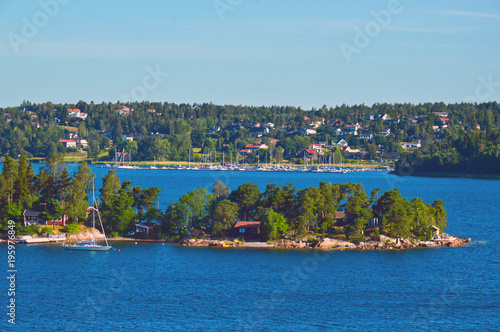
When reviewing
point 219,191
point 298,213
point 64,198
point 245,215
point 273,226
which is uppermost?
point 219,191

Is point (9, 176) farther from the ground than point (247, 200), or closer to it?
farther from the ground

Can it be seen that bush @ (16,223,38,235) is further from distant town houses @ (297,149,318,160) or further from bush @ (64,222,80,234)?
distant town houses @ (297,149,318,160)

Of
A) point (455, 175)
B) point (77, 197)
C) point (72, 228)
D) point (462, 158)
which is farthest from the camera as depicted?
point (462, 158)

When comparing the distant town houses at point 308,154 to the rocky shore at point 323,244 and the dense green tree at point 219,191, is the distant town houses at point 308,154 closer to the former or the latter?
the dense green tree at point 219,191

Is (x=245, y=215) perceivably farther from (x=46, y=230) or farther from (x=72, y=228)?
(x=46, y=230)

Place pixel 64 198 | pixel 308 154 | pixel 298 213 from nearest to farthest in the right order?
pixel 298 213, pixel 64 198, pixel 308 154

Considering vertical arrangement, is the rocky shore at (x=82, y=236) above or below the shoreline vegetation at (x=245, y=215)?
below

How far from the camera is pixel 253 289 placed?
1660 inches

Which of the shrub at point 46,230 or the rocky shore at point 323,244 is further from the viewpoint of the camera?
the shrub at point 46,230

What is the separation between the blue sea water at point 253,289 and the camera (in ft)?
118

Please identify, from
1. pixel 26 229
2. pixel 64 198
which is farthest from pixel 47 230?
pixel 64 198

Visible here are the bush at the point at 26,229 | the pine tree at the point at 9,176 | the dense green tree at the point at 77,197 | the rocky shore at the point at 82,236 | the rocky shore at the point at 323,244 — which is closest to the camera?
the rocky shore at the point at 323,244

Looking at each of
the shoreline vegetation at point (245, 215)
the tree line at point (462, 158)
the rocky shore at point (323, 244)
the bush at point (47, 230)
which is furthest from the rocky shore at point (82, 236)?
the tree line at point (462, 158)

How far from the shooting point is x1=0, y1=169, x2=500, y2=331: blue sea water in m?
35.8
